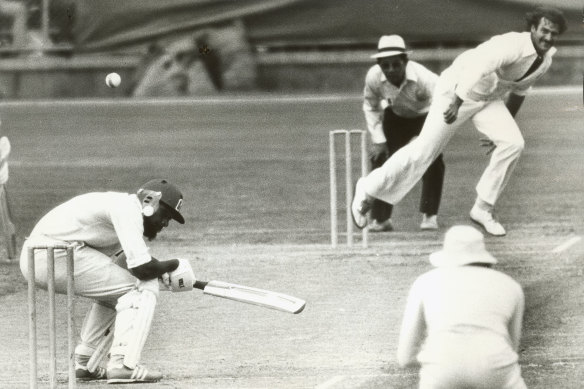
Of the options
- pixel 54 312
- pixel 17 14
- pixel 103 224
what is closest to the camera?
pixel 54 312

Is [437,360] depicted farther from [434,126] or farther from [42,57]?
[42,57]

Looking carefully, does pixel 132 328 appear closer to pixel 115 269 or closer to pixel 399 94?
pixel 115 269

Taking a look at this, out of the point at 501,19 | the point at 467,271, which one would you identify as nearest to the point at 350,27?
the point at 501,19

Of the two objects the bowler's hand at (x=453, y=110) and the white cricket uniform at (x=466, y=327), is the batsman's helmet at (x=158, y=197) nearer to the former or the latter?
the white cricket uniform at (x=466, y=327)

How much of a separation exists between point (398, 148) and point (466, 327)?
6808mm

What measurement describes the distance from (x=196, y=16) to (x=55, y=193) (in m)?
2.41

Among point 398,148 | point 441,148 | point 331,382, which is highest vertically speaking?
point 441,148

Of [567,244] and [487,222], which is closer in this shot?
[487,222]

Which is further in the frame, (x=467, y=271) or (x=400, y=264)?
(x=400, y=264)

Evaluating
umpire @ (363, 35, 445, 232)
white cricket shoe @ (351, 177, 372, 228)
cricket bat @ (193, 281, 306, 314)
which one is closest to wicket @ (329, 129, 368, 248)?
white cricket shoe @ (351, 177, 372, 228)

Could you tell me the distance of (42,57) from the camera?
22031 mm

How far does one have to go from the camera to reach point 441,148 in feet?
36.2

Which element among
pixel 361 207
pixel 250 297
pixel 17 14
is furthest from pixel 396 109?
pixel 17 14

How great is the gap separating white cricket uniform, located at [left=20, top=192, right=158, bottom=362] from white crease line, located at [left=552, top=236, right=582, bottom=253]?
14.5ft
